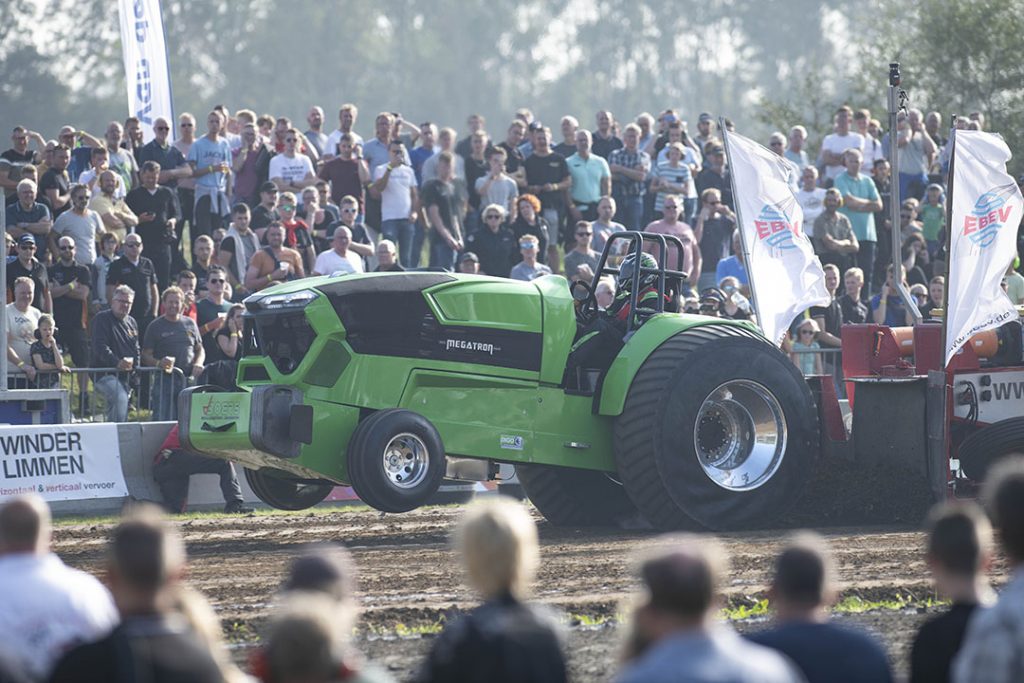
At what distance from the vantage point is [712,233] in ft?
72.1

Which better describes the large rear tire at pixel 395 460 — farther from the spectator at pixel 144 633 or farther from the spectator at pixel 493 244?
the spectator at pixel 493 244

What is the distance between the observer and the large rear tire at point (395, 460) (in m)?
11.5

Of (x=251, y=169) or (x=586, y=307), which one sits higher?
(x=251, y=169)

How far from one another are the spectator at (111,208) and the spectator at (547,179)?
5.06 meters

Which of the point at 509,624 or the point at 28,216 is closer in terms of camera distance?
the point at 509,624

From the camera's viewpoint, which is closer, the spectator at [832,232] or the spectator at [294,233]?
the spectator at [294,233]

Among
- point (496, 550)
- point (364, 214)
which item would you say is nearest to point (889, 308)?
point (364, 214)

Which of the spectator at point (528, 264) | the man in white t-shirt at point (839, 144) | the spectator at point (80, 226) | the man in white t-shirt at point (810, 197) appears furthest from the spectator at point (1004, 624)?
the man in white t-shirt at point (839, 144)

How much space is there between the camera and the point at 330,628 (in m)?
4.58

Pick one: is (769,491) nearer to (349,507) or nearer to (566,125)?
(349,507)

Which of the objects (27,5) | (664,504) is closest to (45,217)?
(664,504)

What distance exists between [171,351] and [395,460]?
20.8ft

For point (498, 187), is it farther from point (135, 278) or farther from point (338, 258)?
point (135, 278)

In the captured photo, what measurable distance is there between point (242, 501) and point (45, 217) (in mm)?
4132
